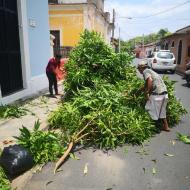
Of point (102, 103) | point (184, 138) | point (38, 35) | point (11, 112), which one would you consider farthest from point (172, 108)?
point (38, 35)

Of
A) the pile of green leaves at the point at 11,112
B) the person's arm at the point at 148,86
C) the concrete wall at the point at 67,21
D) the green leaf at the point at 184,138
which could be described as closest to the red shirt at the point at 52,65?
the pile of green leaves at the point at 11,112

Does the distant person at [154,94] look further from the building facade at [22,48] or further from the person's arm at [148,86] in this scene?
the building facade at [22,48]

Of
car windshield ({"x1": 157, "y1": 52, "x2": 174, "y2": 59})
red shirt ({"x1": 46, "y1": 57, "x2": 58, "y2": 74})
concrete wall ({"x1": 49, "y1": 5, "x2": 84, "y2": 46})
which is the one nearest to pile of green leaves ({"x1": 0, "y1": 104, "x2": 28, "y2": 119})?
red shirt ({"x1": 46, "y1": 57, "x2": 58, "y2": 74})

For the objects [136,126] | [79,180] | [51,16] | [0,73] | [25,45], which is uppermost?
[51,16]

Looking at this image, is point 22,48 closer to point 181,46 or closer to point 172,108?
point 172,108

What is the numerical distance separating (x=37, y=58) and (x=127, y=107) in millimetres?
5786

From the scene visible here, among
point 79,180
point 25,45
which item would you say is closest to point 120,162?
point 79,180

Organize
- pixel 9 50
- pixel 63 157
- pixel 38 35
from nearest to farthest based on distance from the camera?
pixel 63 157
pixel 9 50
pixel 38 35

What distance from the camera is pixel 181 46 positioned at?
2848 cm

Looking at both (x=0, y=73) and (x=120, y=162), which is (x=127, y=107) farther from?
(x=0, y=73)

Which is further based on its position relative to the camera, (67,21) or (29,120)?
(67,21)

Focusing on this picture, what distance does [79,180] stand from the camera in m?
Answer: 4.45

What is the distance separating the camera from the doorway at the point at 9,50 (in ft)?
28.4

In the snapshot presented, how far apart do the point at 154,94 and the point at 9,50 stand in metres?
5.16
